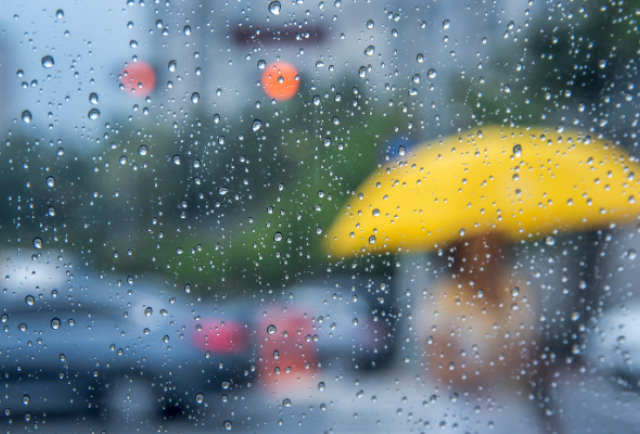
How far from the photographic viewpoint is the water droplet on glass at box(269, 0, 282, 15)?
1139 millimetres

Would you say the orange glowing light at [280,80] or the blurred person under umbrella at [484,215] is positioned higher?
the orange glowing light at [280,80]

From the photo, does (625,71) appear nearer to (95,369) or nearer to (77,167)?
(77,167)

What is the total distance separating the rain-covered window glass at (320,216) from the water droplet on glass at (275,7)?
0.05 feet

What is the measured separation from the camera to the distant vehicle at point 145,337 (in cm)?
110

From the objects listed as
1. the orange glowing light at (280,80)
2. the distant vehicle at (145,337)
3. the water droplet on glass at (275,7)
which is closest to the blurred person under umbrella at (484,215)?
the distant vehicle at (145,337)

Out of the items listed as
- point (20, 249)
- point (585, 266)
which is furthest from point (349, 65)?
point (20, 249)

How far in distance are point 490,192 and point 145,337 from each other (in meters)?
1.03

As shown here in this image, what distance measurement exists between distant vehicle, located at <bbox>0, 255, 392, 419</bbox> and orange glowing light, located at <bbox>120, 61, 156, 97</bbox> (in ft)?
1.66

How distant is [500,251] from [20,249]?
1328 millimetres

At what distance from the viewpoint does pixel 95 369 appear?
111cm

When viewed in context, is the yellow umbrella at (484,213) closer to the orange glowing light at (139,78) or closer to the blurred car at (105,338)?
the blurred car at (105,338)

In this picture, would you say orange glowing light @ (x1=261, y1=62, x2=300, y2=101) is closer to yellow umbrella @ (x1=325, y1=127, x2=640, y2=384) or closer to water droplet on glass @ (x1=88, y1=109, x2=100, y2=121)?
yellow umbrella @ (x1=325, y1=127, x2=640, y2=384)

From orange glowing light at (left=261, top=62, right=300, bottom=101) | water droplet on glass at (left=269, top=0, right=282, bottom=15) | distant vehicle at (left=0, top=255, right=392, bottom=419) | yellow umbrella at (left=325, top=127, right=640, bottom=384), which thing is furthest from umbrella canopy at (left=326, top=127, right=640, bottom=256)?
water droplet on glass at (left=269, top=0, right=282, bottom=15)

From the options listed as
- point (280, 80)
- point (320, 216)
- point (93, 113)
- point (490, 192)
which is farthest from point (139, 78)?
point (490, 192)
